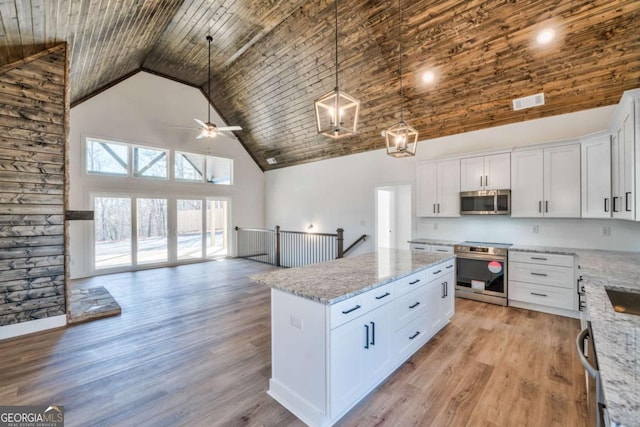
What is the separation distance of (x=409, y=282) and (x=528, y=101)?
3850 mm

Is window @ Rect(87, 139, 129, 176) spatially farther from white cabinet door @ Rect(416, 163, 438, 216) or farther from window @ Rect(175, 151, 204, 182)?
white cabinet door @ Rect(416, 163, 438, 216)

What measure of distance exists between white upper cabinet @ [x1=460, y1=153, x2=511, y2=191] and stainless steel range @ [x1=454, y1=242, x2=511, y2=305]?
1.02m

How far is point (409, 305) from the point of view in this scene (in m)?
2.72

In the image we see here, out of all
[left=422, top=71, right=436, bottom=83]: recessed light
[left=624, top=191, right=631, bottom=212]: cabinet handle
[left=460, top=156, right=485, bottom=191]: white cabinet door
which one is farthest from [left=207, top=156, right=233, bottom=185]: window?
[left=624, top=191, right=631, bottom=212]: cabinet handle

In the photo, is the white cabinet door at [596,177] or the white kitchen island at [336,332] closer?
the white kitchen island at [336,332]

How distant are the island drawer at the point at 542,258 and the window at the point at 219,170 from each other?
7788 mm

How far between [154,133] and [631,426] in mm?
8875

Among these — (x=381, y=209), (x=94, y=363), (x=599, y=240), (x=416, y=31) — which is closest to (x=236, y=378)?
(x=94, y=363)

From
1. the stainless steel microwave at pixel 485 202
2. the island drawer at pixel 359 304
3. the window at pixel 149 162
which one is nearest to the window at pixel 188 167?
the window at pixel 149 162

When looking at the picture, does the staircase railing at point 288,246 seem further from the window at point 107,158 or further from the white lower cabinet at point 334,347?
the white lower cabinet at point 334,347

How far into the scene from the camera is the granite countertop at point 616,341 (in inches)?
32.4

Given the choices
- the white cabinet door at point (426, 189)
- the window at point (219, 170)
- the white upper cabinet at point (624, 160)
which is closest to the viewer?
the white upper cabinet at point (624, 160)

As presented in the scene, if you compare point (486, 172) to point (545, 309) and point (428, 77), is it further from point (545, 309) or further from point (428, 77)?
point (545, 309)

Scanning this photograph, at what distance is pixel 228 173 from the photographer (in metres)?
8.97
